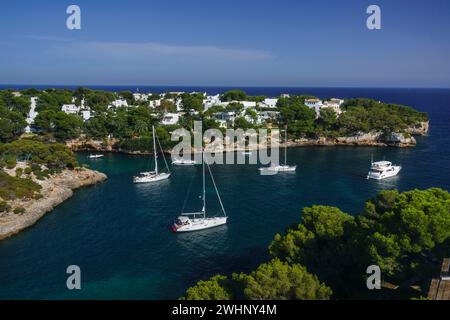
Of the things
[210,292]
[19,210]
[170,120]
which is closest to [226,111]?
[170,120]

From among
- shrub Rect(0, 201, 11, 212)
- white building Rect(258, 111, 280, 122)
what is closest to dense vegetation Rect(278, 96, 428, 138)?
white building Rect(258, 111, 280, 122)

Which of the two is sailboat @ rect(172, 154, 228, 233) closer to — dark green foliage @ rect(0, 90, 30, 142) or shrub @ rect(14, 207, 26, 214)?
shrub @ rect(14, 207, 26, 214)

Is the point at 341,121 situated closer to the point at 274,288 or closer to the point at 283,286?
the point at 283,286

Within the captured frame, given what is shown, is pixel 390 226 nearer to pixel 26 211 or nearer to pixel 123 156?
pixel 26 211

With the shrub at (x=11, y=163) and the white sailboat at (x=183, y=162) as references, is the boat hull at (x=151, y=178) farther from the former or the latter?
the shrub at (x=11, y=163)

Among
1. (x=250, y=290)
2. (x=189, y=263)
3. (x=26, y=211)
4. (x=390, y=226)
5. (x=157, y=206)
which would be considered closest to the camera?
(x=250, y=290)
